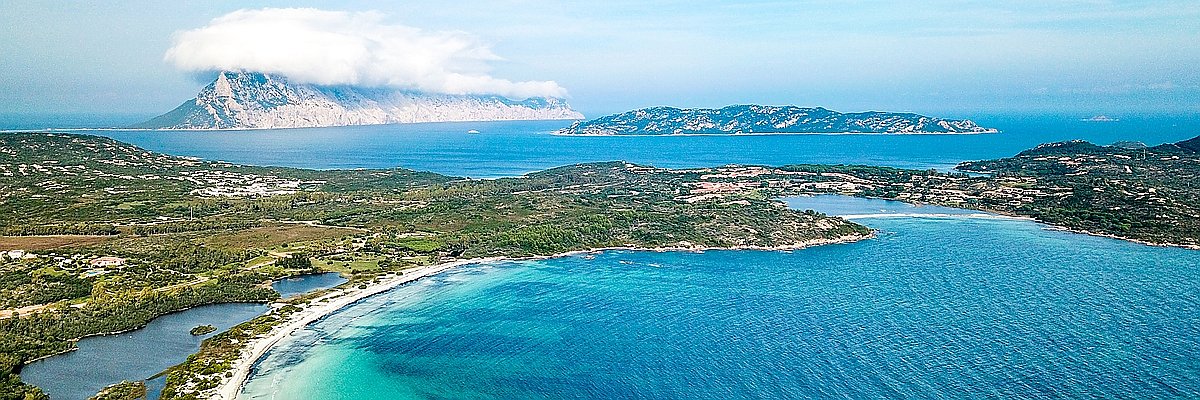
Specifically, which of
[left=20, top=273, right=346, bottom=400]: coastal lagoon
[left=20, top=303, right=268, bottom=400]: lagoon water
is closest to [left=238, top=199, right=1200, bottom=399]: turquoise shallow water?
[left=20, top=273, right=346, bottom=400]: coastal lagoon

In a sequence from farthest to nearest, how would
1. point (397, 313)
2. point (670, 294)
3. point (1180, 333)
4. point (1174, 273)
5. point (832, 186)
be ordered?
point (832, 186) → point (1174, 273) → point (670, 294) → point (397, 313) → point (1180, 333)

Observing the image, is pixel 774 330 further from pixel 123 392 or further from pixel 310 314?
pixel 123 392

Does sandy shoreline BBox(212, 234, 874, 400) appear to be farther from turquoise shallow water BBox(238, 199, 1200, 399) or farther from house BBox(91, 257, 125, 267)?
house BBox(91, 257, 125, 267)

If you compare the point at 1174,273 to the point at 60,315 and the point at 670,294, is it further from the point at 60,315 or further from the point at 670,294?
the point at 60,315

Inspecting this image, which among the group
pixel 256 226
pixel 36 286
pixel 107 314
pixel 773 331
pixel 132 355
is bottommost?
pixel 132 355

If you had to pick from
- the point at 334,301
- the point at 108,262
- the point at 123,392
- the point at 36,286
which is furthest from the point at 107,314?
the point at 108,262

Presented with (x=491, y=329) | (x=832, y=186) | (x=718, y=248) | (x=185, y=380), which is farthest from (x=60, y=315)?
(x=832, y=186)
